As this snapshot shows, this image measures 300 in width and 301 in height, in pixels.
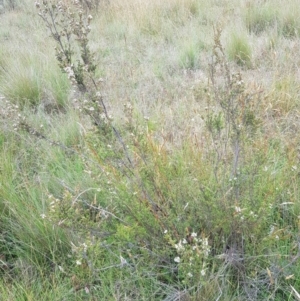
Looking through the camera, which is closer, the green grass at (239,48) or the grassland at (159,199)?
the grassland at (159,199)

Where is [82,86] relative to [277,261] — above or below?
above

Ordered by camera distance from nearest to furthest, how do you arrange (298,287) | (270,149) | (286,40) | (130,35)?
(298,287)
(270,149)
(286,40)
(130,35)

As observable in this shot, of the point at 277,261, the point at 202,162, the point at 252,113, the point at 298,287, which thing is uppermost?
the point at 252,113

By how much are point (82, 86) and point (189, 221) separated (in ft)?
2.65

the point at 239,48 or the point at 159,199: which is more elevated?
the point at 159,199

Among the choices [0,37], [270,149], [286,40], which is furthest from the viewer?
[0,37]

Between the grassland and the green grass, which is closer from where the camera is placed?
the grassland

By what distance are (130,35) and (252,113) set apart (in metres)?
4.20

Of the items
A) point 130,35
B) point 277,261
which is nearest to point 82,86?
point 277,261

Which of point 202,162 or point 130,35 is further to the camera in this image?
point 130,35

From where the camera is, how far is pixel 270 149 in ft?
7.81

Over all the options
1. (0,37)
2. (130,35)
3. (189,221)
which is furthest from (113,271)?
(0,37)

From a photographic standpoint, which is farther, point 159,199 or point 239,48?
point 239,48

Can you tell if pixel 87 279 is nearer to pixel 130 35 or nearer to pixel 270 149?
pixel 270 149
